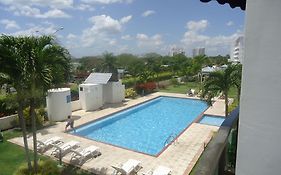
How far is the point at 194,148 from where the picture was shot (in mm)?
13305

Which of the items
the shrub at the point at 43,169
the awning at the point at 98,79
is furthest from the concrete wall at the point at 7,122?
the awning at the point at 98,79

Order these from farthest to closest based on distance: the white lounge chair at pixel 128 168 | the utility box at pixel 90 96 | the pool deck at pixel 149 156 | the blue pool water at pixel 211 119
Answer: the utility box at pixel 90 96, the blue pool water at pixel 211 119, the pool deck at pixel 149 156, the white lounge chair at pixel 128 168

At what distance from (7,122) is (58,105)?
3587 mm

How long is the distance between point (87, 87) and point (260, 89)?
20996 mm

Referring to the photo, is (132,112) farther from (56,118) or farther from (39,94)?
(39,94)

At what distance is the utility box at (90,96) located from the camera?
2175 centimetres

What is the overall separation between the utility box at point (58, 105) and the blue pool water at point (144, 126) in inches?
89.6

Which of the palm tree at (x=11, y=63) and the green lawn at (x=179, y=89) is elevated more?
the palm tree at (x=11, y=63)

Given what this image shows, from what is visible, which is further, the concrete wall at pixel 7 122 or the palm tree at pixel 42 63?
the concrete wall at pixel 7 122

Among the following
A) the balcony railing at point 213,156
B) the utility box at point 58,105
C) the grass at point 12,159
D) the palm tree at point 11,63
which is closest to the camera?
the balcony railing at point 213,156

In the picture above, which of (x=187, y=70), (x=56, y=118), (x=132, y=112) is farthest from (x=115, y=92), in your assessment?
(x=187, y=70)

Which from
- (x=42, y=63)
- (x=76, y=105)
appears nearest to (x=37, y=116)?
(x=76, y=105)

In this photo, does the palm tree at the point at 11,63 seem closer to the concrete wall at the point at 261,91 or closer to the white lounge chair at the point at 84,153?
the white lounge chair at the point at 84,153

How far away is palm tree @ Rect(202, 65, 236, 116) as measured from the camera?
15.6m
